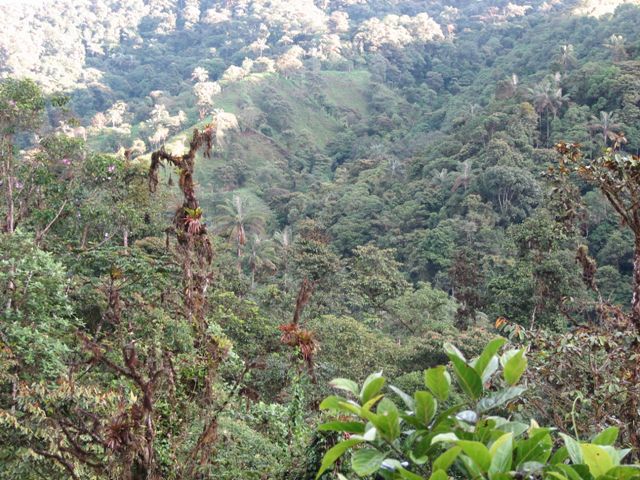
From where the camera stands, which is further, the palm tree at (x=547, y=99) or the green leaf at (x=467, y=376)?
the palm tree at (x=547, y=99)

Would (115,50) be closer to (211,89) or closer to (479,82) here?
(211,89)

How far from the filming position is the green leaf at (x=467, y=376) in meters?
1.35

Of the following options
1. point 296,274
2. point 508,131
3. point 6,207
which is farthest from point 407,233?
point 6,207

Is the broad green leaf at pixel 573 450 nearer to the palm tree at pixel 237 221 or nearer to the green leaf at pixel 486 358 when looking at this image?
the green leaf at pixel 486 358

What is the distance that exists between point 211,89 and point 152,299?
5590cm

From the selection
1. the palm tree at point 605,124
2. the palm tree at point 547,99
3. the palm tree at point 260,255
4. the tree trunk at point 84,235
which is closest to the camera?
the tree trunk at point 84,235

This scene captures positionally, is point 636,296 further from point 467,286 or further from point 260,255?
point 260,255

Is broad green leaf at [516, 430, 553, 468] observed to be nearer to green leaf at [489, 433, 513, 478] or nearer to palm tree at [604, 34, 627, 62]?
green leaf at [489, 433, 513, 478]

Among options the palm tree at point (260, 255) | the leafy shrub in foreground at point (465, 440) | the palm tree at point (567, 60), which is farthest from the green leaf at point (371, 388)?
the palm tree at point (567, 60)

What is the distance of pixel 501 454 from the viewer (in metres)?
1.15

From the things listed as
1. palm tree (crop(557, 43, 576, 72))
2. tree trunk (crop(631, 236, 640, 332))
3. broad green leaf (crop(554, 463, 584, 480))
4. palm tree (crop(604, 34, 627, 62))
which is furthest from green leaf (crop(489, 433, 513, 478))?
palm tree (crop(557, 43, 576, 72))

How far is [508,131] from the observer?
118 ft

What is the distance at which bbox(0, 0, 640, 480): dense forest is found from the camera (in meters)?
3.25

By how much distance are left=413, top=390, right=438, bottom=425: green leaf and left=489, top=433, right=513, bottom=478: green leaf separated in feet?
0.80
